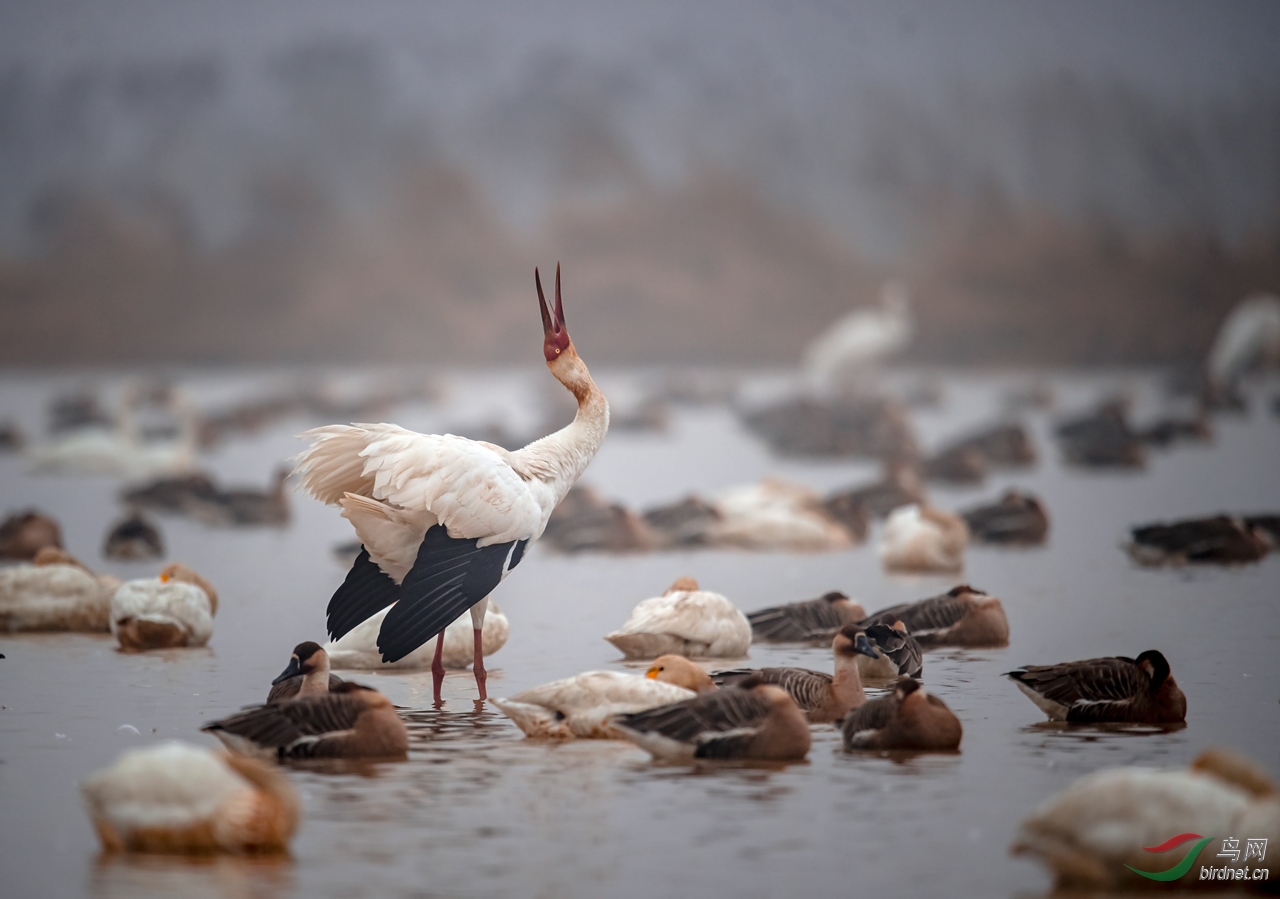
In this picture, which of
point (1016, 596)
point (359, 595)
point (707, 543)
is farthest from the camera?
point (707, 543)

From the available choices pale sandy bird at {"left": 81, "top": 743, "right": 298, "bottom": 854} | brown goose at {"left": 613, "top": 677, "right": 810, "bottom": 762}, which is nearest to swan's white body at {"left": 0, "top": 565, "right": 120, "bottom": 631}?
brown goose at {"left": 613, "top": 677, "right": 810, "bottom": 762}

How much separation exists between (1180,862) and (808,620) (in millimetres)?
4565

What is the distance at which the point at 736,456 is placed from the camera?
999 inches

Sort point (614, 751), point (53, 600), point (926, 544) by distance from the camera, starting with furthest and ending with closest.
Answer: point (926, 544), point (53, 600), point (614, 751)

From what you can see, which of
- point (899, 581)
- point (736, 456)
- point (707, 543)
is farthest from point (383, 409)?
point (899, 581)

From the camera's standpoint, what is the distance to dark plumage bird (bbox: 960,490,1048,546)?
14234mm

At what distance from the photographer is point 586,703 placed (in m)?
6.95

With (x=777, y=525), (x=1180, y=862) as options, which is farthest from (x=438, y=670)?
(x=777, y=525)

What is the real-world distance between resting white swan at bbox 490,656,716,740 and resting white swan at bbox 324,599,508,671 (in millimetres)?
1622

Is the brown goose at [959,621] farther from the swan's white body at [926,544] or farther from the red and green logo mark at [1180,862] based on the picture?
the red and green logo mark at [1180,862]

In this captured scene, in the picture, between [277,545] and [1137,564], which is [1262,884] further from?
[277,545]

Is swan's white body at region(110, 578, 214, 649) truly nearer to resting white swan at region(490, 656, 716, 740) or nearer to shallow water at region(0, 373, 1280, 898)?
shallow water at region(0, 373, 1280, 898)

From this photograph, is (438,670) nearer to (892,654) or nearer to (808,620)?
(892,654)

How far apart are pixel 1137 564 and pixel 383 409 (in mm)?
22745
